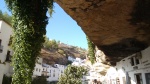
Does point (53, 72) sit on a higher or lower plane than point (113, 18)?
lower

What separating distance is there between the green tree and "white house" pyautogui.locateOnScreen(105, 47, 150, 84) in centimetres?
1749

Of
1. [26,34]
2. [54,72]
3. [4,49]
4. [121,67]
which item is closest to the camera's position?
[26,34]

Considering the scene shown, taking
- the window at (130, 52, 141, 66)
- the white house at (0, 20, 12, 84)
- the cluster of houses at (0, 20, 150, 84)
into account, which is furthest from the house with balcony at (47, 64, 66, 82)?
the window at (130, 52, 141, 66)

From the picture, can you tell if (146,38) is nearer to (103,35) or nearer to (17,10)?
(103,35)

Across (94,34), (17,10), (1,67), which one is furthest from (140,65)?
(1,67)

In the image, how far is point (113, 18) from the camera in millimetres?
6688

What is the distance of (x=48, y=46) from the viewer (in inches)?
2682

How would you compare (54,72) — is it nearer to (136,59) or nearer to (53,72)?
(53,72)

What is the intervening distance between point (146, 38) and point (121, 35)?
172cm

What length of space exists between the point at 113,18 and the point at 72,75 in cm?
3034

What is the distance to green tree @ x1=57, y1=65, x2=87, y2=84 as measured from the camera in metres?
34.2

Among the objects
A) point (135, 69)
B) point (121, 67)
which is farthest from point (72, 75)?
point (135, 69)

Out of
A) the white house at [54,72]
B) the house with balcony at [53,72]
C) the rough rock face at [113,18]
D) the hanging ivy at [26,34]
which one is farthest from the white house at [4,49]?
the white house at [54,72]

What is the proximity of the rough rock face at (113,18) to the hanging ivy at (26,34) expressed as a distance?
2.68 metres
